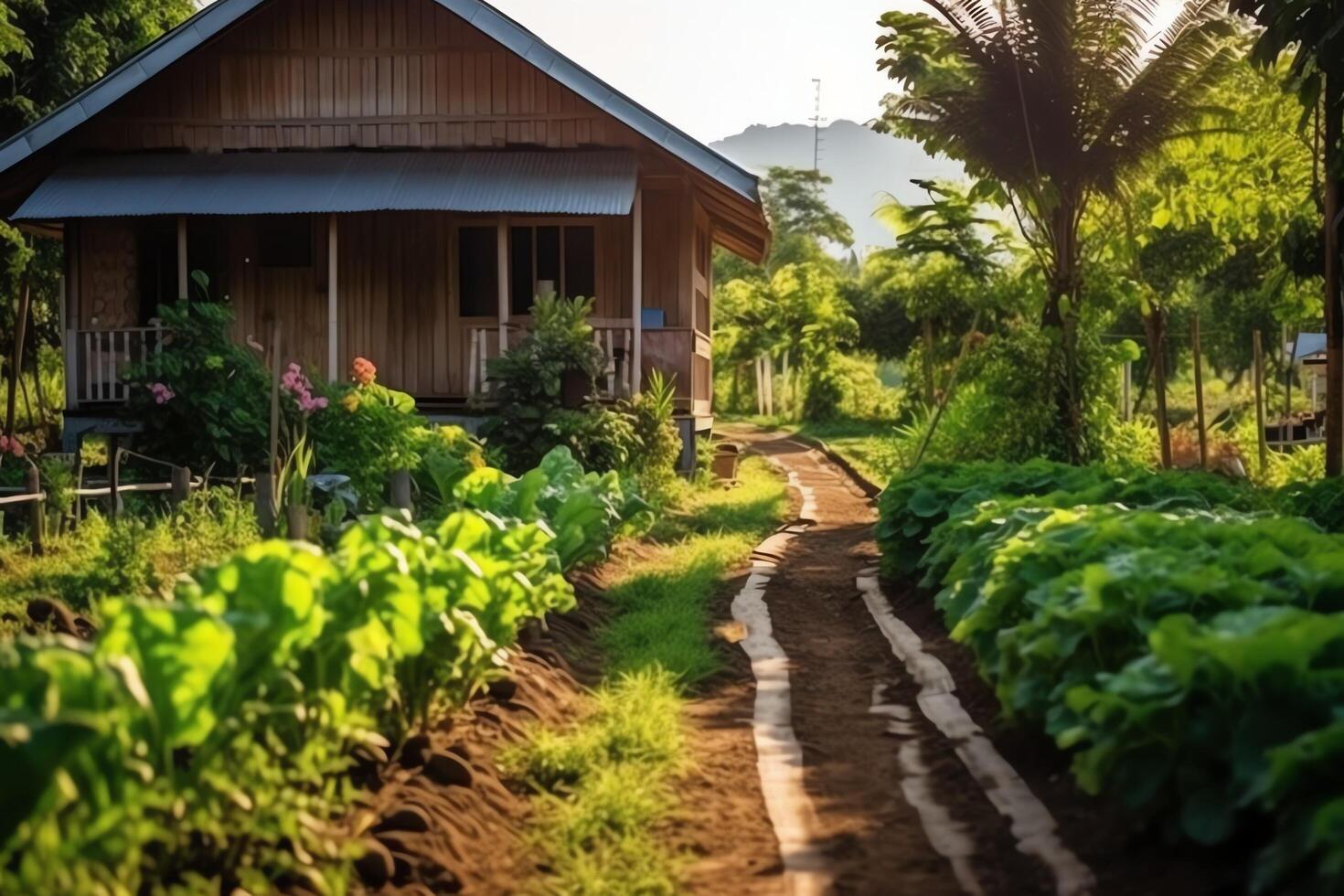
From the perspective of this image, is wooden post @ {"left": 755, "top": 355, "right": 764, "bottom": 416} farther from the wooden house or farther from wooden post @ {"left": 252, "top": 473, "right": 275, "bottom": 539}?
wooden post @ {"left": 252, "top": 473, "right": 275, "bottom": 539}

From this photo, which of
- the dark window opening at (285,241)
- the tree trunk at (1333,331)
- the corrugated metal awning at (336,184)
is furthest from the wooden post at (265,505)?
the dark window opening at (285,241)

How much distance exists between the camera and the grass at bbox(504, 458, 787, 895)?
13.6 feet

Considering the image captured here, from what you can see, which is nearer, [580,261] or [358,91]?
[358,91]

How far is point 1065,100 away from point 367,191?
299 inches

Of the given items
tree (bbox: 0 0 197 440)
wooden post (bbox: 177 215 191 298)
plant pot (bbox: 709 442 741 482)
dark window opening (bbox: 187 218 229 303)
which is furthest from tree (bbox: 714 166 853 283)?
wooden post (bbox: 177 215 191 298)

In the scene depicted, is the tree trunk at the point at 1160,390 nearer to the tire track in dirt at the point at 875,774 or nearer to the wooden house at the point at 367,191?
the wooden house at the point at 367,191

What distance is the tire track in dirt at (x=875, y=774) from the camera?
4039 millimetres

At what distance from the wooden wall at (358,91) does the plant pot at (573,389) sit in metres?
3.90

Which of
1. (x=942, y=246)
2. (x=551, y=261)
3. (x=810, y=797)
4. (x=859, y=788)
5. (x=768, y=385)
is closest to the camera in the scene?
(x=810, y=797)

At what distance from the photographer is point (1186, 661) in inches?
132

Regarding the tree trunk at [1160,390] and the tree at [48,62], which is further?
the tree at [48,62]

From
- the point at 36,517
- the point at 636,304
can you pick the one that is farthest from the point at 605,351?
the point at 36,517

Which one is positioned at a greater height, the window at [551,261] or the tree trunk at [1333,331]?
the window at [551,261]

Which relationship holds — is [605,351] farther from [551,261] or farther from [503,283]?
[551,261]
